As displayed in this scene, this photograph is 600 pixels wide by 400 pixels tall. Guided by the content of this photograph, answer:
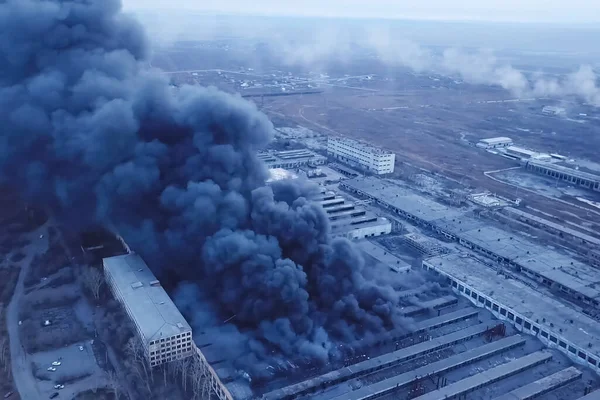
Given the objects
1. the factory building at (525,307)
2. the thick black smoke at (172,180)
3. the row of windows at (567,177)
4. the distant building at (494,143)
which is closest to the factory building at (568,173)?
the row of windows at (567,177)

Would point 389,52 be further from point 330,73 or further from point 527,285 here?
point 527,285

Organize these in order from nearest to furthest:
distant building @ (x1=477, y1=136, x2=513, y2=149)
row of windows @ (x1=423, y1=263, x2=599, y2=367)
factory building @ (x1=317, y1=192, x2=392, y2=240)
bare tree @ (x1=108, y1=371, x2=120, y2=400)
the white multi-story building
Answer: bare tree @ (x1=108, y1=371, x2=120, y2=400)
row of windows @ (x1=423, y1=263, x2=599, y2=367)
factory building @ (x1=317, y1=192, x2=392, y2=240)
the white multi-story building
distant building @ (x1=477, y1=136, x2=513, y2=149)

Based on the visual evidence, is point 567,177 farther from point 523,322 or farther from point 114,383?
point 114,383

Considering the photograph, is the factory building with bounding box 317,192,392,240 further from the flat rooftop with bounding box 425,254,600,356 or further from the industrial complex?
the flat rooftop with bounding box 425,254,600,356

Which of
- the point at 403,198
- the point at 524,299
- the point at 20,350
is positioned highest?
the point at 403,198

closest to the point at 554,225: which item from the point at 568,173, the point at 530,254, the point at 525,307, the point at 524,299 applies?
the point at 530,254

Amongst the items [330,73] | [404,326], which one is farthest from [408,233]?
[330,73]

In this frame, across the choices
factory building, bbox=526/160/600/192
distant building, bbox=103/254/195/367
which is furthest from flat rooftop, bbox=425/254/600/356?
factory building, bbox=526/160/600/192
